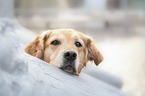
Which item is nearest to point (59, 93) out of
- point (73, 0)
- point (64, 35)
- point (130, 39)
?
point (64, 35)

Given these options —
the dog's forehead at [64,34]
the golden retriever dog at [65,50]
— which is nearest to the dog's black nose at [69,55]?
the golden retriever dog at [65,50]

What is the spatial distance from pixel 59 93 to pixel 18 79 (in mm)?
101

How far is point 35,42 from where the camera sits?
964mm

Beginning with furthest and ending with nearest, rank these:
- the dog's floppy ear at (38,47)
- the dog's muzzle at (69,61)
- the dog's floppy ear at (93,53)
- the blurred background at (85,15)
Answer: the blurred background at (85,15) < the dog's floppy ear at (93,53) < the dog's floppy ear at (38,47) < the dog's muzzle at (69,61)

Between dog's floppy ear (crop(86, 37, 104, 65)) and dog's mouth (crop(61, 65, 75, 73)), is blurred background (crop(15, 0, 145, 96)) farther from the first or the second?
dog's mouth (crop(61, 65, 75, 73))

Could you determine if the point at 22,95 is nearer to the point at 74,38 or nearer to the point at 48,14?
the point at 74,38

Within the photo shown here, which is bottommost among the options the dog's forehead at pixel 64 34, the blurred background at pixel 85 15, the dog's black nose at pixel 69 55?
the blurred background at pixel 85 15

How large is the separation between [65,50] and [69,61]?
0.05 meters

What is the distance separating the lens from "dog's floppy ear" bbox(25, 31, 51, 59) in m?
0.92

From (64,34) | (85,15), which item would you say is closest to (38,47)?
(64,34)

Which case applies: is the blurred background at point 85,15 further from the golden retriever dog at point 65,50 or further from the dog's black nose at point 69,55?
the dog's black nose at point 69,55

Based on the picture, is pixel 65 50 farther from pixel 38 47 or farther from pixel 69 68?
pixel 38 47

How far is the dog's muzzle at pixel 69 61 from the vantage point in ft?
2.59

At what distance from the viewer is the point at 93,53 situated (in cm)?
103
